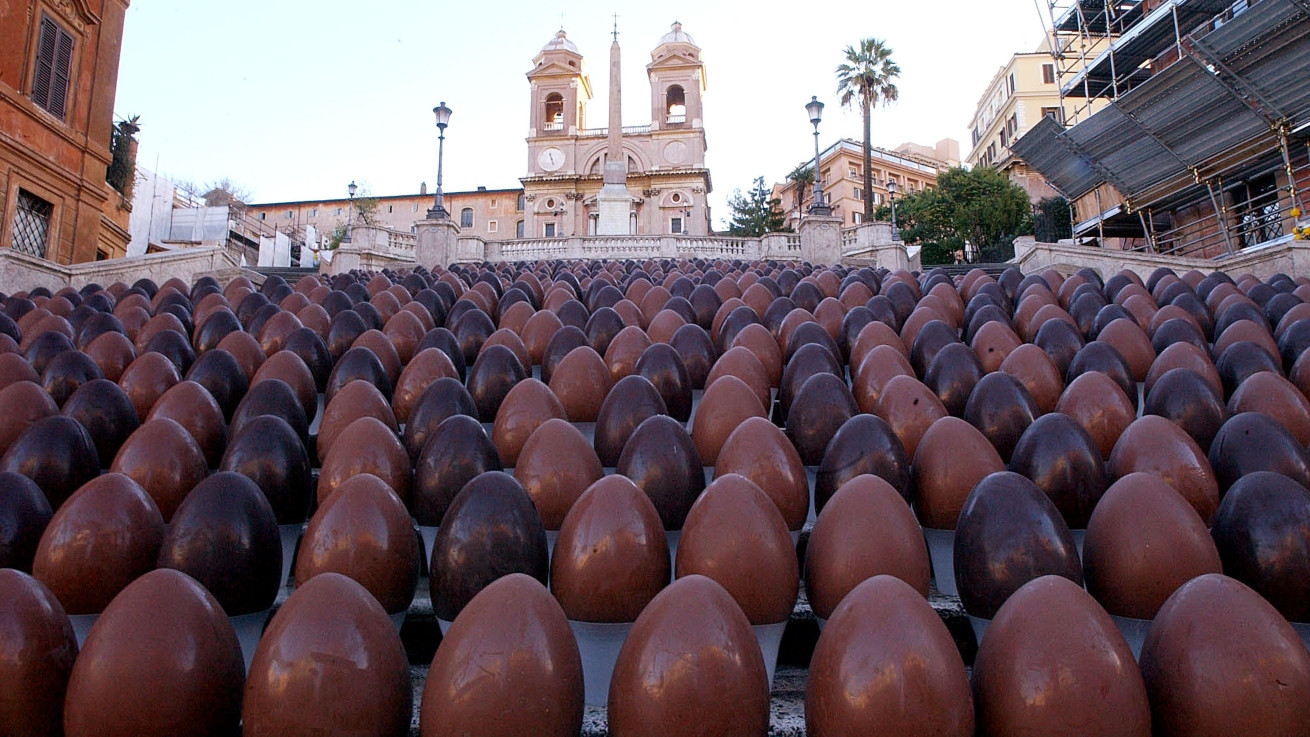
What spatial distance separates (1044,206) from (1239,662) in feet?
116

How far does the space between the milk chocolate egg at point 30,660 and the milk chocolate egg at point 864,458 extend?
3073mm

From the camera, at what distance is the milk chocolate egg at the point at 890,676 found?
2229 mm

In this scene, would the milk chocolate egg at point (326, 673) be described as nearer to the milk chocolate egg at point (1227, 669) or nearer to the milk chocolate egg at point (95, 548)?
the milk chocolate egg at point (95, 548)

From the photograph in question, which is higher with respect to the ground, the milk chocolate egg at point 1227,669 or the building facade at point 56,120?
the building facade at point 56,120

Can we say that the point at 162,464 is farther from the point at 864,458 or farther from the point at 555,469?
the point at 864,458

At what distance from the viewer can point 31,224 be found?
18.5 meters

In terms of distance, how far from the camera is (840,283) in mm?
10266

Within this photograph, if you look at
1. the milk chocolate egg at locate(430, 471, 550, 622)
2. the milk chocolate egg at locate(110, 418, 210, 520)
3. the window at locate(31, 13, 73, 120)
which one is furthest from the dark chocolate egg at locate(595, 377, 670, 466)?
the window at locate(31, 13, 73, 120)

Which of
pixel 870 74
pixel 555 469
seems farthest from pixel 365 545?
pixel 870 74

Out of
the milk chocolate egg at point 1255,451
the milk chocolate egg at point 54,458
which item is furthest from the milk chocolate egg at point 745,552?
the milk chocolate egg at point 54,458

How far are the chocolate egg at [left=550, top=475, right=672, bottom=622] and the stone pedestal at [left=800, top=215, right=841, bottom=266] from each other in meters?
20.0

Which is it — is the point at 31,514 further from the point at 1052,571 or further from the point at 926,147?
the point at 926,147

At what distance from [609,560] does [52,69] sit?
2306cm

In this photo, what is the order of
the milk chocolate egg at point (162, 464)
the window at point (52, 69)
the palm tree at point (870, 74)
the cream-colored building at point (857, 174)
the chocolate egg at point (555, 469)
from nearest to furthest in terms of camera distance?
the chocolate egg at point (555, 469), the milk chocolate egg at point (162, 464), the window at point (52, 69), the palm tree at point (870, 74), the cream-colored building at point (857, 174)
